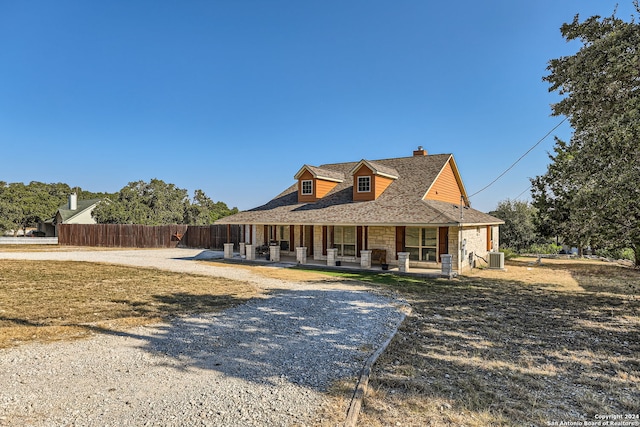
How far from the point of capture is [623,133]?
6.82 m

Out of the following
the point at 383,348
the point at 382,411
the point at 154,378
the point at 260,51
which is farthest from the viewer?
the point at 260,51

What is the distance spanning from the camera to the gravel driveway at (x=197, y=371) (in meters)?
4.02

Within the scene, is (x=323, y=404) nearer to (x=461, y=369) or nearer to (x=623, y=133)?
(x=461, y=369)

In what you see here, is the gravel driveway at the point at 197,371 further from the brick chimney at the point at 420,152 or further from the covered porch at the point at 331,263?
the brick chimney at the point at 420,152

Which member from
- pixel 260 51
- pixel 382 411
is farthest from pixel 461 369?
pixel 260 51

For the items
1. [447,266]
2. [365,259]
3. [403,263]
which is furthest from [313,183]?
[447,266]

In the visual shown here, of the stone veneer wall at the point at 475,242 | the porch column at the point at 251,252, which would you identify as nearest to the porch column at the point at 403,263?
the stone veneer wall at the point at 475,242

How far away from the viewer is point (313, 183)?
22.2 metres

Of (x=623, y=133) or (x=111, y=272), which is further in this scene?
(x=111, y=272)

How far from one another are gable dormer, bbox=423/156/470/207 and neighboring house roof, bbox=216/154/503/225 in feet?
0.36

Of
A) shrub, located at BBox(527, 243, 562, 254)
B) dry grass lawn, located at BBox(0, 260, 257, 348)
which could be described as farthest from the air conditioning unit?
dry grass lawn, located at BBox(0, 260, 257, 348)

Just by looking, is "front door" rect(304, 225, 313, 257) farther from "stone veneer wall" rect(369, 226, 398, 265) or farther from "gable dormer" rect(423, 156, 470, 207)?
"gable dormer" rect(423, 156, 470, 207)

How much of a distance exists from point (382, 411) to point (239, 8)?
681 inches

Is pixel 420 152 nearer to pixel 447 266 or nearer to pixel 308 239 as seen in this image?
pixel 308 239
